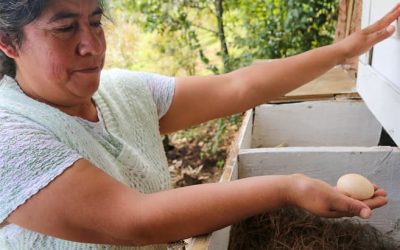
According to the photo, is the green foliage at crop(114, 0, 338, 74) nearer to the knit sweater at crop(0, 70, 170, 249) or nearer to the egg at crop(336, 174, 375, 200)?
the knit sweater at crop(0, 70, 170, 249)

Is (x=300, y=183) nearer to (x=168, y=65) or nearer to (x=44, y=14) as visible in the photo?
(x=44, y=14)

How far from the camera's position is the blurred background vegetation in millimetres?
3467

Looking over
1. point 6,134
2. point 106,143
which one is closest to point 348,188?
point 106,143

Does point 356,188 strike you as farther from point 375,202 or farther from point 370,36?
point 370,36

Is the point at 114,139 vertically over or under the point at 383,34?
under

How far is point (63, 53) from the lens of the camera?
0.82 m

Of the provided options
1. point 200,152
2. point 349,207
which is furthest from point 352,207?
point 200,152

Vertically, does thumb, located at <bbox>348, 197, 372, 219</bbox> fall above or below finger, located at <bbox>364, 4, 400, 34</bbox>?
below

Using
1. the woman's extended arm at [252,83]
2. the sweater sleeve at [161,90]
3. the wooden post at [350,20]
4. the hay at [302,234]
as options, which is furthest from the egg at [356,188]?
the wooden post at [350,20]

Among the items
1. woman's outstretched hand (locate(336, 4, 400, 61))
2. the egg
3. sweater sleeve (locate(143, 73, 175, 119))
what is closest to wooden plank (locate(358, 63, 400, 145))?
woman's outstretched hand (locate(336, 4, 400, 61))

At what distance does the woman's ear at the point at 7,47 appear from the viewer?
84cm

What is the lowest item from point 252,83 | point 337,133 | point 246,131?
point 337,133

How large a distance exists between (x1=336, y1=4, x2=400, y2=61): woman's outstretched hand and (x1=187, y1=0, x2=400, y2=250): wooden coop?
26 millimetres

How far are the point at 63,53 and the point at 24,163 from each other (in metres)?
0.24
